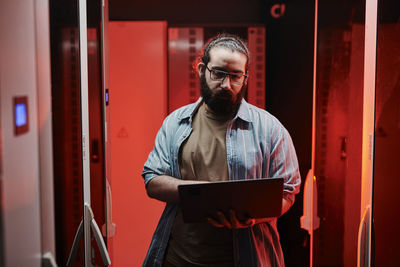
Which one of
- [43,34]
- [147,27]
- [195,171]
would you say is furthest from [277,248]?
[147,27]

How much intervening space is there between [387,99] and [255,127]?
55 cm

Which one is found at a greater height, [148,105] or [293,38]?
[293,38]

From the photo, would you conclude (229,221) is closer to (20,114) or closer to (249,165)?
(249,165)

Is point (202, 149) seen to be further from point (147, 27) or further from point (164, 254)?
point (147, 27)

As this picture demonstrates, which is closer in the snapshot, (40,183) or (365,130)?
(40,183)

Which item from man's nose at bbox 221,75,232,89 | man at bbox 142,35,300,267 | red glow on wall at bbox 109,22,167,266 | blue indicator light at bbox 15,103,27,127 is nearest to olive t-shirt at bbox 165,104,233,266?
man at bbox 142,35,300,267

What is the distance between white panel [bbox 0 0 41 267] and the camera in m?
1.04

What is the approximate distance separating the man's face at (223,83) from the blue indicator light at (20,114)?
94 centimetres

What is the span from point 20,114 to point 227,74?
98cm

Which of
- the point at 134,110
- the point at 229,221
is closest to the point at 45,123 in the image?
the point at 229,221

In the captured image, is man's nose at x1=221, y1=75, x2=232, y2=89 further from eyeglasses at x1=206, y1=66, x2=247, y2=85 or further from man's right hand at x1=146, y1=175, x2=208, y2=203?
man's right hand at x1=146, y1=175, x2=208, y2=203

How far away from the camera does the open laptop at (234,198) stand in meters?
1.63

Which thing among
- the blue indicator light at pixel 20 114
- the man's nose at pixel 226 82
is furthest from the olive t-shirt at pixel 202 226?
the blue indicator light at pixel 20 114

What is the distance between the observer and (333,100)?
191 cm
